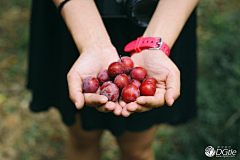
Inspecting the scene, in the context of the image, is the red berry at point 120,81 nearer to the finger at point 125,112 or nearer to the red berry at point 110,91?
the red berry at point 110,91

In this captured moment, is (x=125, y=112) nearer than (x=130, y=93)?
Yes

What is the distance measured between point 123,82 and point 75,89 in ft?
0.95

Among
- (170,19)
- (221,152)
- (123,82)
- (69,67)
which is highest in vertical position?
(170,19)

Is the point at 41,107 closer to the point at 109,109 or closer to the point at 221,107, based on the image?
the point at 109,109


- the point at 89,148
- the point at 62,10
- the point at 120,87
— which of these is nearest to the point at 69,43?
the point at 62,10

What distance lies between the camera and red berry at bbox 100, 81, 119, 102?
124cm

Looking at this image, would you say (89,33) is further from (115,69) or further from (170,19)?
(170,19)

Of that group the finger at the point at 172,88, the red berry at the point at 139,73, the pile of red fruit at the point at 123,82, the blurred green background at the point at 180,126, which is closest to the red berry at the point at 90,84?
the pile of red fruit at the point at 123,82

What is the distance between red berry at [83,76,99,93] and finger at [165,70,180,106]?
0.35m

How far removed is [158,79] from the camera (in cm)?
129

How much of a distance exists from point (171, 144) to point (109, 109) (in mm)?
1699

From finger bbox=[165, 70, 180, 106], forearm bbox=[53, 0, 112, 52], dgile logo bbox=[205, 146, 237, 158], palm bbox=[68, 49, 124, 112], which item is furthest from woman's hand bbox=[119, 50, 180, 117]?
dgile logo bbox=[205, 146, 237, 158]

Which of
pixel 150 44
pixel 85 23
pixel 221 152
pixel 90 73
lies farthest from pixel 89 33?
pixel 221 152

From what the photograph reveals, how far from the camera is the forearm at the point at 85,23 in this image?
4.43ft
